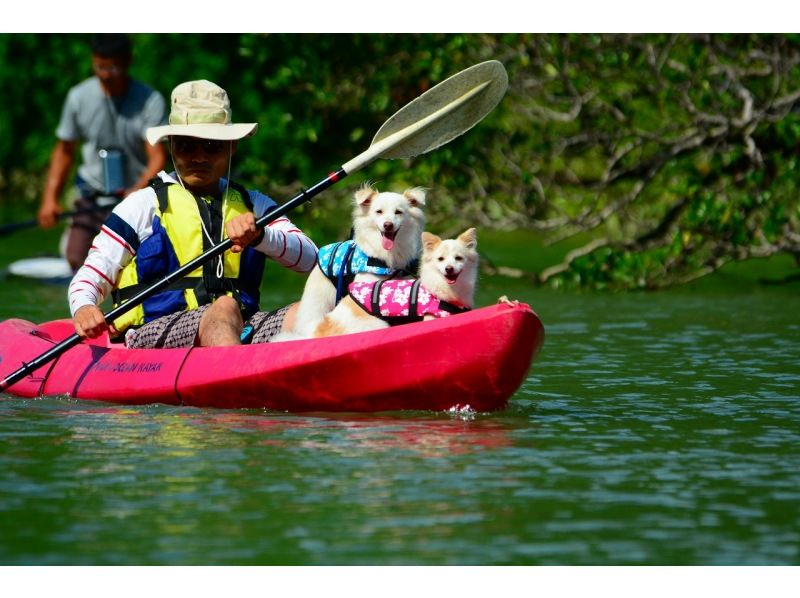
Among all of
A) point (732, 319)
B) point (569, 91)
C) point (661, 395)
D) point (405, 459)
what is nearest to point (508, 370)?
point (405, 459)

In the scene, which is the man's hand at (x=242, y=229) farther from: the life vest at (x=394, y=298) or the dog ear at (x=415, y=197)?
the dog ear at (x=415, y=197)

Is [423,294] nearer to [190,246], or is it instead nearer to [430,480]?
[190,246]

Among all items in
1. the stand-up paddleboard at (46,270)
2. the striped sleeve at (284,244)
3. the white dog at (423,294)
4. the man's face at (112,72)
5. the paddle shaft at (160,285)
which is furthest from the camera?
the stand-up paddleboard at (46,270)

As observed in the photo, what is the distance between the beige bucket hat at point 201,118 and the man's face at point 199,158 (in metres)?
0.08

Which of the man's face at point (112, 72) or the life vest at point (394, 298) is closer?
the life vest at point (394, 298)

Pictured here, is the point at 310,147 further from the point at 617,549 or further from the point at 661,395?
the point at 617,549

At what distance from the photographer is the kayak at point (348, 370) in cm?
692

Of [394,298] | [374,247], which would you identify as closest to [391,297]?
[394,298]

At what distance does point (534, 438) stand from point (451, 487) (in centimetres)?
108

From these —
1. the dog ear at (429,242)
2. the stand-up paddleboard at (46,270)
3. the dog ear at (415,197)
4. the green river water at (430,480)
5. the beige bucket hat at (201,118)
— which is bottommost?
the green river water at (430,480)

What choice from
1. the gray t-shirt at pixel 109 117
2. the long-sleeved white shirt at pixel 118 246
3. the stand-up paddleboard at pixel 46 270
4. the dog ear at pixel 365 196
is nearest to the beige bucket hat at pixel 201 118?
the long-sleeved white shirt at pixel 118 246

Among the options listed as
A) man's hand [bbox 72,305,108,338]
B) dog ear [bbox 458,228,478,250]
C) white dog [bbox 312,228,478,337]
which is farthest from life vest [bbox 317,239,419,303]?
man's hand [bbox 72,305,108,338]

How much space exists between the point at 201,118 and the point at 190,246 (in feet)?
1.89

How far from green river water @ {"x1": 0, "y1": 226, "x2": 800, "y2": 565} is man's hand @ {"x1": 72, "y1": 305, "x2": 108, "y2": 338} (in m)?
0.37
